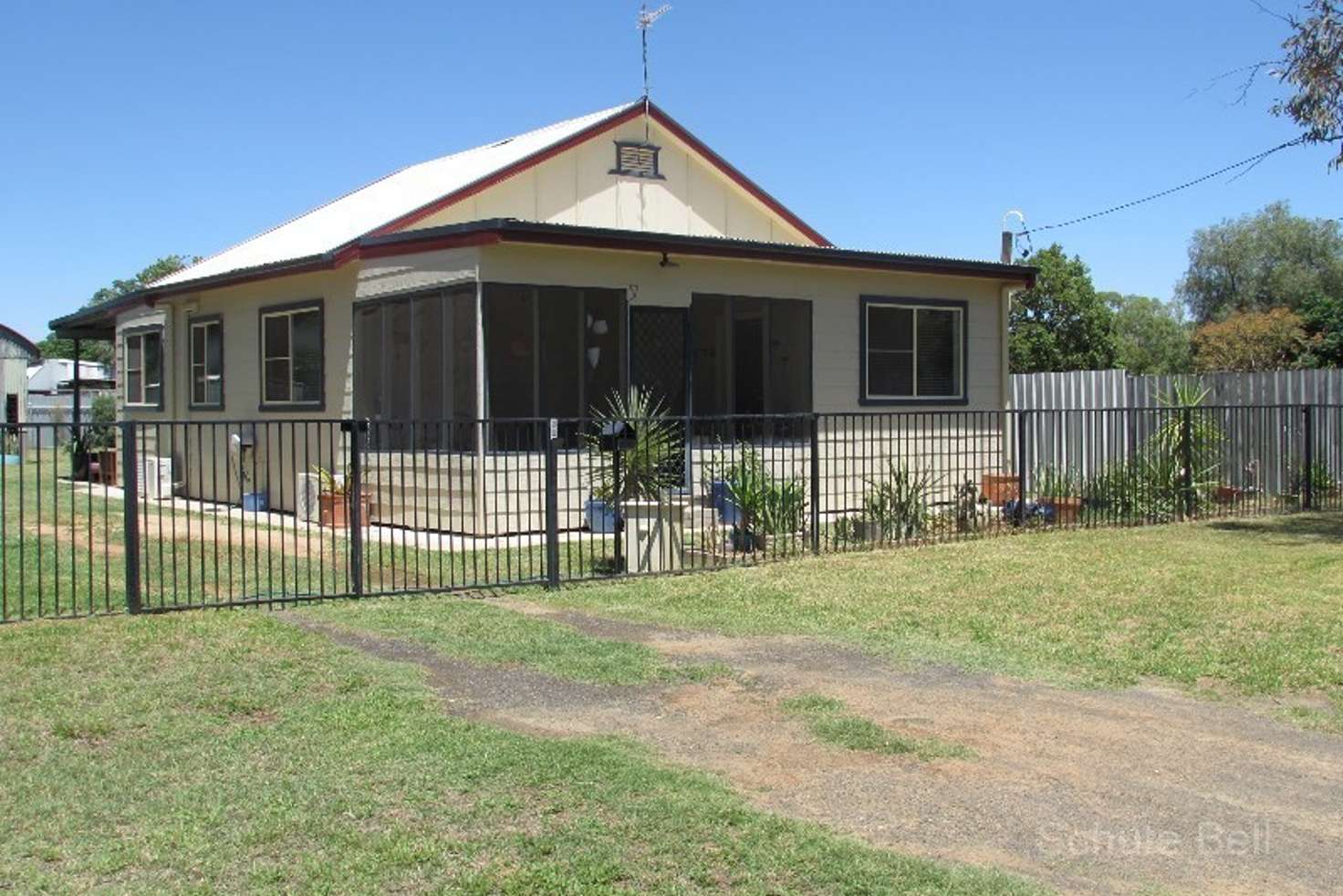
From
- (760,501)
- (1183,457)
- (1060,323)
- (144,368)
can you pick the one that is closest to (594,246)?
(760,501)

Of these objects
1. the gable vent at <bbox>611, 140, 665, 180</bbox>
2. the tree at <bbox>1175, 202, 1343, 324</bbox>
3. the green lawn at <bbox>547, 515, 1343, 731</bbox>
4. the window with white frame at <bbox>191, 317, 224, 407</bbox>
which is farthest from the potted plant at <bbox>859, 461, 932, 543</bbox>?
the tree at <bbox>1175, 202, 1343, 324</bbox>

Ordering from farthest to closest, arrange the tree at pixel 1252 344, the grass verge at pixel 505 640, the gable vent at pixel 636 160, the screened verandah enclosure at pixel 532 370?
the tree at pixel 1252 344, the gable vent at pixel 636 160, the screened verandah enclosure at pixel 532 370, the grass verge at pixel 505 640

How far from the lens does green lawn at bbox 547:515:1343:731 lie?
25.3 ft

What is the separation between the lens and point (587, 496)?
47.8ft

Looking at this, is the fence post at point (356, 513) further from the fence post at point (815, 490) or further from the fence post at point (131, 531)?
the fence post at point (815, 490)

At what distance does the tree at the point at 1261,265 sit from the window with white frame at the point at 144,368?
46.7m

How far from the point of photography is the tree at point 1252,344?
38.8 metres

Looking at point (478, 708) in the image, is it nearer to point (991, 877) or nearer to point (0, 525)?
point (991, 877)

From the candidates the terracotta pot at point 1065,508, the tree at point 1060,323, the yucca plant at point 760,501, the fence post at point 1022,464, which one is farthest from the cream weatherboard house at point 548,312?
the tree at point 1060,323

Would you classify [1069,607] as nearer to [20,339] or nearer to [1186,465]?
[1186,465]

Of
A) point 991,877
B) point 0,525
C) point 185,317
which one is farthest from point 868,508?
point 185,317

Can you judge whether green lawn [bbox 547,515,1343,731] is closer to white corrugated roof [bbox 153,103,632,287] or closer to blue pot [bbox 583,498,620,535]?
blue pot [bbox 583,498,620,535]

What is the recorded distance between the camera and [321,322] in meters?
16.5

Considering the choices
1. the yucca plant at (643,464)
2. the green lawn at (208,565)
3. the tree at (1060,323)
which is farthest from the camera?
the tree at (1060,323)
